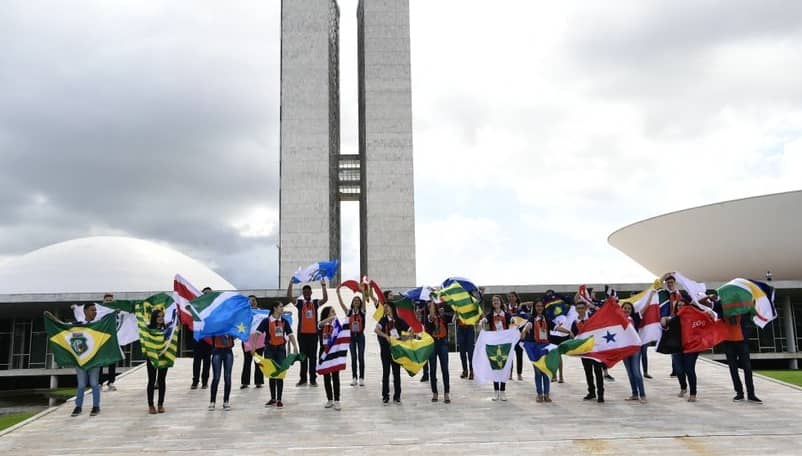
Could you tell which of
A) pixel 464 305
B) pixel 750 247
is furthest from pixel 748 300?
pixel 750 247

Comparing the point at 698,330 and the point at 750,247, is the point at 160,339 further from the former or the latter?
the point at 750,247

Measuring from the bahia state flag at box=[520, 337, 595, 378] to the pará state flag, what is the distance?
0.85 ft

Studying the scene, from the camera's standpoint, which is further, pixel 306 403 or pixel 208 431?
pixel 306 403

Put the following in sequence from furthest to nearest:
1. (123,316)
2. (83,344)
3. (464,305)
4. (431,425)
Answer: (123,316), (464,305), (83,344), (431,425)

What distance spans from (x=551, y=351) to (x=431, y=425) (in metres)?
2.33

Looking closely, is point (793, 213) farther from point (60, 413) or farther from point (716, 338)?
point (60, 413)

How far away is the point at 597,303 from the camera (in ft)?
38.0

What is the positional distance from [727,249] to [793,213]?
300cm

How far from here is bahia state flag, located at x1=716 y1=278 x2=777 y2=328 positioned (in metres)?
9.98

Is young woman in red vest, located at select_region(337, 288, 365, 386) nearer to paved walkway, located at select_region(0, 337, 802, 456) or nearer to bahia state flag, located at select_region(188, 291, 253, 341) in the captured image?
paved walkway, located at select_region(0, 337, 802, 456)

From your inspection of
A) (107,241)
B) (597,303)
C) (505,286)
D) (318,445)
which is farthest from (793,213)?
(107,241)

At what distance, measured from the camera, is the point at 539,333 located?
10180 millimetres

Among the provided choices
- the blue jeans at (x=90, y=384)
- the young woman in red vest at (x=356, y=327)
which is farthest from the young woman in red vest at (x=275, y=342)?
the blue jeans at (x=90, y=384)

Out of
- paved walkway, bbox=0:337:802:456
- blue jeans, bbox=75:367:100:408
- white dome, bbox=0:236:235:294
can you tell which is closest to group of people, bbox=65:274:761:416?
blue jeans, bbox=75:367:100:408
